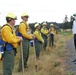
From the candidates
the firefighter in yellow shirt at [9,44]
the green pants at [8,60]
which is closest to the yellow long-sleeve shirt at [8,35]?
the firefighter in yellow shirt at [9,44]

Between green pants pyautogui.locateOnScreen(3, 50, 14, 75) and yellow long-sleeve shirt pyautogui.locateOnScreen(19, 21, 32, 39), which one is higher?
yellow long-sleeve shirt pyautogui.locateOnScreen(19, 21, 32, 39)

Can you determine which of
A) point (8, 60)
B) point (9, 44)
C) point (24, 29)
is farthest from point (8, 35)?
point (24, 29)

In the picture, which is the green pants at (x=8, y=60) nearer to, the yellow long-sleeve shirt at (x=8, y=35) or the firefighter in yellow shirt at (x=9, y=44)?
the firefighter in yellow shirt at (x=9, y=44)

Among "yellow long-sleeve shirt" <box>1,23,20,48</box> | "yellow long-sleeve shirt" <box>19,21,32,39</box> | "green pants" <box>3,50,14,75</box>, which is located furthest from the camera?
"yellow long-sleeve shirt" <box>19,21,32,39</box>

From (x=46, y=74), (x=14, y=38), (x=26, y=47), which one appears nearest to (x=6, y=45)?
(x=14, y=38)

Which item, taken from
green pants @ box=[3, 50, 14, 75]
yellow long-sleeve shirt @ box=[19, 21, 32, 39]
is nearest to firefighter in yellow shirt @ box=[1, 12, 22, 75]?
green pants @ box=[3, 50, 14, 75]

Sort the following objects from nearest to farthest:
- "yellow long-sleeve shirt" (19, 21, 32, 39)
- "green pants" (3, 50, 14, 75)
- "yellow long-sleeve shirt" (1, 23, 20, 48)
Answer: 1. "yellow long-sleeve shirt" (1, 23, 20, 48)
2. "green pants" (3, 50, 14, 75)
3. "yellow long-sleeve shirt" (19, 21, 32, 39)

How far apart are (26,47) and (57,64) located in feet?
5.58

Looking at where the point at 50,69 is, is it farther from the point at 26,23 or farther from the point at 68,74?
the point at 26,23

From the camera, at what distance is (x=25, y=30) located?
1186 cm

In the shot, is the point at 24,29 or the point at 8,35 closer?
the point at 8,35

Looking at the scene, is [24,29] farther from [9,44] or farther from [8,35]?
[8,35]

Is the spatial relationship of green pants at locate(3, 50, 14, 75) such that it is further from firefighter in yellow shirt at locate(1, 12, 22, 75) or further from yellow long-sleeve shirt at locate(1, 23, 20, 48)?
yellow long-sleeve shirt at locate(1, 23, 20, 48)

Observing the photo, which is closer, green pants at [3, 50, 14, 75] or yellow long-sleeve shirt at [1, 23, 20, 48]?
yellow long-sleeve shirt at [1, 23, 20, 48]
